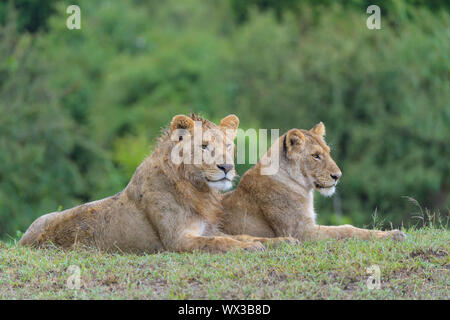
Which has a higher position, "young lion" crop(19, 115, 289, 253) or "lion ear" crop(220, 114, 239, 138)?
"lion ear" crop(220, 114, 239, 138)

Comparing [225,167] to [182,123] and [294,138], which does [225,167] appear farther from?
[294,138]

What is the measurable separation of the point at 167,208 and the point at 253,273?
4.92 ft

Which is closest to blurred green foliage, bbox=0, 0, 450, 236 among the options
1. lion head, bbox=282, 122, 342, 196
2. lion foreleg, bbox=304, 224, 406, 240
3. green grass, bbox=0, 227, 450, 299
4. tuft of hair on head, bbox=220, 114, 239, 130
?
lion head, bbox=282, 122, 342, 196

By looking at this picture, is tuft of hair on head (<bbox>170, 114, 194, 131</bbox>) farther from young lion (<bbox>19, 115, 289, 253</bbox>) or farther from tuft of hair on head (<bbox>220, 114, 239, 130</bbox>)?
tuft of hair on head (<bbox>220, 114, 239, 130</bbox>)

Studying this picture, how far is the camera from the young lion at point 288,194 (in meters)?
8.84

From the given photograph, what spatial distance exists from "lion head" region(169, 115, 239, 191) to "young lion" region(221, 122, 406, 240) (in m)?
0.50

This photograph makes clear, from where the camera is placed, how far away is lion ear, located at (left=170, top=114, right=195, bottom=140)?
28.5 ft

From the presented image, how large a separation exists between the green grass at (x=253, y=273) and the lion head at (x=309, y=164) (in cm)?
78

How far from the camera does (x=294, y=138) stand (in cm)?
909

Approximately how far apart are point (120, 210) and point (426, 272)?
312 cm

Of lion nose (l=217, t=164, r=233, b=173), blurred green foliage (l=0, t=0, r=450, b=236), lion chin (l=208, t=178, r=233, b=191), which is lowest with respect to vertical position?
blurred green foliage (l=0, t=0, r=450, b=236)

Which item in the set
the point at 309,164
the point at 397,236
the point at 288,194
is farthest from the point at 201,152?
the point at 397,236

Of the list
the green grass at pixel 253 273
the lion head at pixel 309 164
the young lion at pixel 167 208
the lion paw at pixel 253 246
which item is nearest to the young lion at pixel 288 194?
the lion head at pixel 309 164

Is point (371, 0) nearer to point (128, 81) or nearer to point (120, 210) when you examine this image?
point (128, 81)
